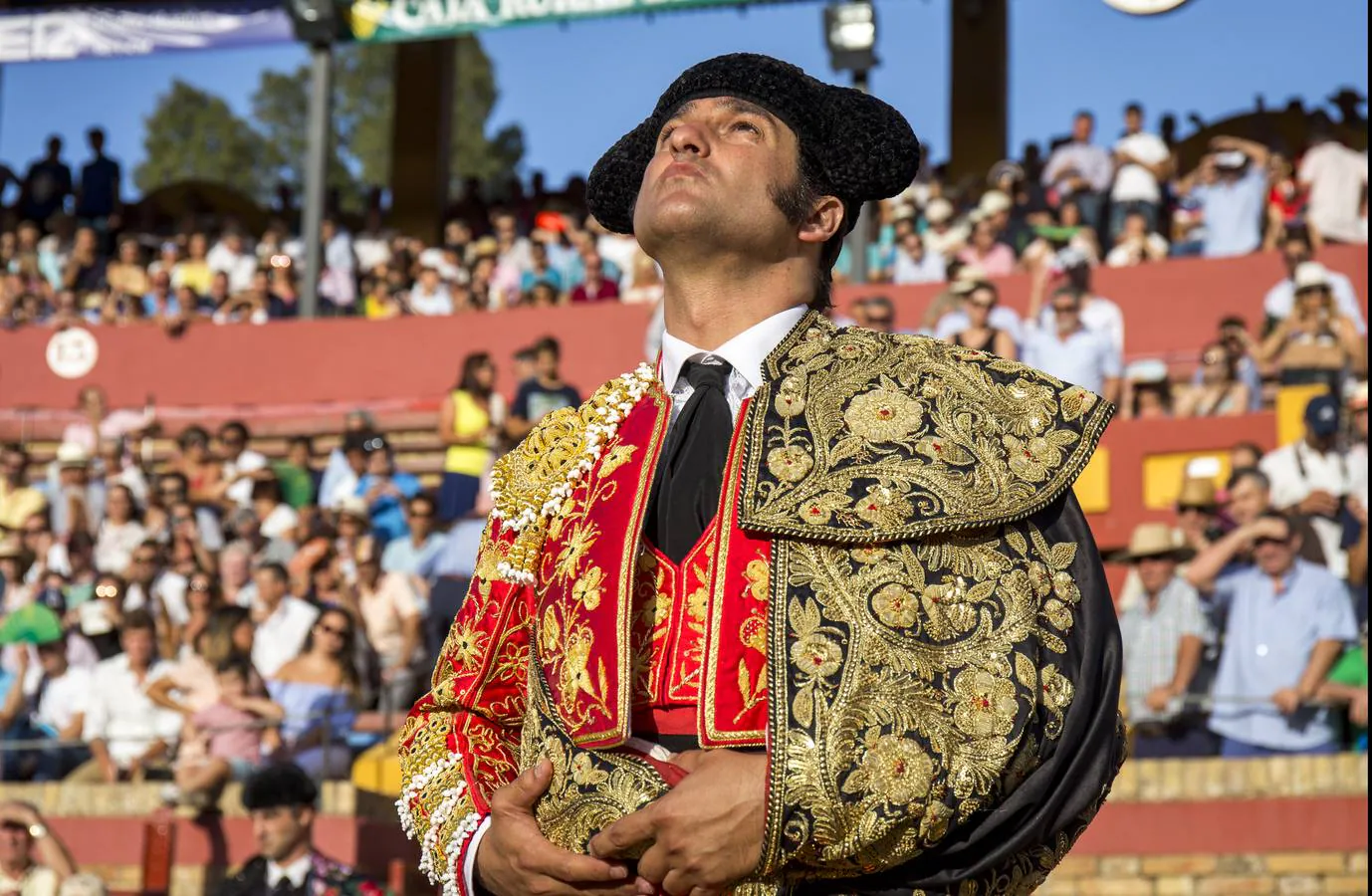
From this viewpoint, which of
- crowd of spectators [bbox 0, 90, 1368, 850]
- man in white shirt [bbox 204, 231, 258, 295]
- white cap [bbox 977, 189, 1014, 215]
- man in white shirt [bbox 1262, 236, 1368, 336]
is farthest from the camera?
man in white shirt [bbox 204, 231, 258, 295]

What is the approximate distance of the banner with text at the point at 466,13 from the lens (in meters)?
12.8

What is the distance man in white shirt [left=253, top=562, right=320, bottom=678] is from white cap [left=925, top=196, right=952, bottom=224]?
460cm

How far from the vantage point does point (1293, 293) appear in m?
9.76

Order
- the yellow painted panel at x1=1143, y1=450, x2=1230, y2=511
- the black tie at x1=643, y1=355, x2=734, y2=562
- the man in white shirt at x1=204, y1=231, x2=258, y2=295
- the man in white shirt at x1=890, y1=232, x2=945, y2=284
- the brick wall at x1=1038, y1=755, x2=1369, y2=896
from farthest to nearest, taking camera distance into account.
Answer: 1. the man in white shirt at x1=204, y1=231, x2=258, y2=295
2. the man in white shirt at x1=890, y1=232, x2=945, y2=284
3. the yellow painted panel at x1=1143, y1=450, x2=1230, y2=511
4. the brick wall at x1=1038, y1=755, x2=1369, y2=896
5. the black tie at x1=643, y1=355, x2=734, y2=562

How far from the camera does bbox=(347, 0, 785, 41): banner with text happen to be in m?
12.8

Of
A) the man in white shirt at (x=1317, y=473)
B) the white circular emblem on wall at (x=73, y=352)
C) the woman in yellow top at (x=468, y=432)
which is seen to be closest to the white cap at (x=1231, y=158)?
the man in white shirt at (x=1317, y=473)

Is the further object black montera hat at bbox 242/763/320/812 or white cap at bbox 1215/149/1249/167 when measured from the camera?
white cap at bbox 1215/149/1249/167

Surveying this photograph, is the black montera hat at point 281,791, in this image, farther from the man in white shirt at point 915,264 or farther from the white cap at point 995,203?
the white cap at point 995,203

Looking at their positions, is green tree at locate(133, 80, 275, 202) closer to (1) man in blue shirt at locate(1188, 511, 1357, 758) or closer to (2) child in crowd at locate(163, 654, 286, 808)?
(2) child in crowd at locate(163, 654, 286, 808)

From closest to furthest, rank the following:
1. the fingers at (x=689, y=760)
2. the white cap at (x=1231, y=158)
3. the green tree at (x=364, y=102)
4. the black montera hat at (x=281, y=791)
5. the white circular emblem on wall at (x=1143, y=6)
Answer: the fingers at (x=689, y=760)
the black montera hat at (x=281, y=791)
the white circular emblem on wall at (x=1143, y=6)
the white cap at (x=1231, y=158)
the green tree at (x=364, y=102)

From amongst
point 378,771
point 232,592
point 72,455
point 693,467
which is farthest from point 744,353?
point 72,455

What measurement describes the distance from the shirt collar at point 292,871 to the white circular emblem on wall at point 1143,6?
439cm

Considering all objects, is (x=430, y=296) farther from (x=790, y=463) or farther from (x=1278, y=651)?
(x=790, y=463)

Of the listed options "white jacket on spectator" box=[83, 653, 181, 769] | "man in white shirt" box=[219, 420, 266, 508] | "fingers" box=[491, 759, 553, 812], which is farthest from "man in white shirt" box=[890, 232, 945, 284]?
"fingers" box=[491, 759, 553, 812]
